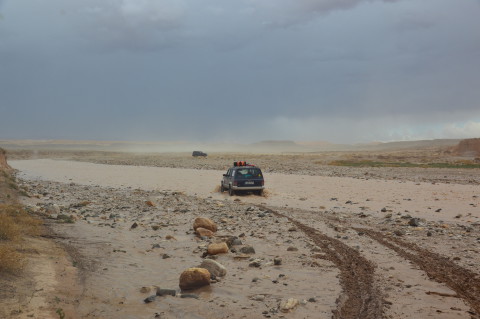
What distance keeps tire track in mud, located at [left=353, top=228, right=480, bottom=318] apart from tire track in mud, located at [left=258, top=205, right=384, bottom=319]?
1.13m

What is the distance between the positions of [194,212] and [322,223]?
5.66 meters

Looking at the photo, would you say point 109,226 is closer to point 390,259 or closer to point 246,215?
point 246,215

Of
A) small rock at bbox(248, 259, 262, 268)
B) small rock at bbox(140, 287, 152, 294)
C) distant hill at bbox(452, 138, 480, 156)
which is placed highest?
distant hill at bbox(452, 138, 480, 156)

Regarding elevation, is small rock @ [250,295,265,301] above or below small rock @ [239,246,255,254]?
below

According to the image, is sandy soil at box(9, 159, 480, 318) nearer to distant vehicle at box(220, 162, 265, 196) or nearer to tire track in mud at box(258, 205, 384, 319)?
tire track in mud at box(258, 205, 384, 319)

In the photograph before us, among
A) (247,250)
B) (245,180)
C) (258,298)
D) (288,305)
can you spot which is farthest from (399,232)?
(245,180)

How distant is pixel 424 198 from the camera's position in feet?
79.9

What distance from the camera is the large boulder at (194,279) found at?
327 inches

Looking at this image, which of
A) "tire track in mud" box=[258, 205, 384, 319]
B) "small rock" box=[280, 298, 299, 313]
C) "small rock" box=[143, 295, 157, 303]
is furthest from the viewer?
"small rock" box=[143, 295, 157, 303]

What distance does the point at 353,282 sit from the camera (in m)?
8.57

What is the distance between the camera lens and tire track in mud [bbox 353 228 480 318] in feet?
25.4

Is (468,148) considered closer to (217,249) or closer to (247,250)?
(247,250)

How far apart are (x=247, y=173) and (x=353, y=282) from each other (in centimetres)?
1768

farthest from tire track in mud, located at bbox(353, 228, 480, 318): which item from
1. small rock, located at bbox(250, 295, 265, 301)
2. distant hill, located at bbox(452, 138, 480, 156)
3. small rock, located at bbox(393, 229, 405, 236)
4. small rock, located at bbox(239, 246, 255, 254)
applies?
distant hill, located at bbox(452, 138, 480, 156)
